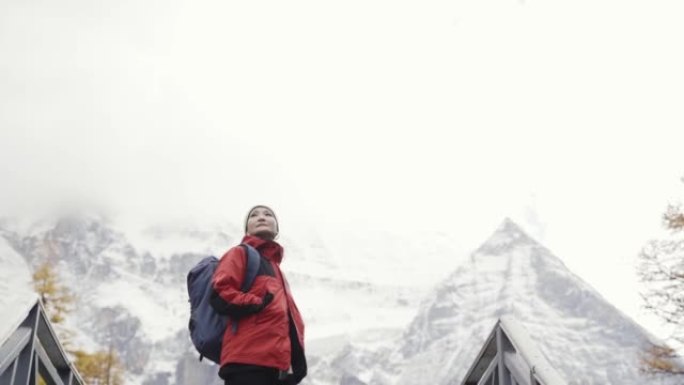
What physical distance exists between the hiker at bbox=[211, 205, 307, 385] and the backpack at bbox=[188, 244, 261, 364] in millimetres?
37

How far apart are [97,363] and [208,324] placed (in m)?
17.1

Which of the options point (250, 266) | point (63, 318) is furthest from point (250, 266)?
point (63, 318)

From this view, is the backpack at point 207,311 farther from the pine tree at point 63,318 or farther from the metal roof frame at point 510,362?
the pine tree at point 63,318

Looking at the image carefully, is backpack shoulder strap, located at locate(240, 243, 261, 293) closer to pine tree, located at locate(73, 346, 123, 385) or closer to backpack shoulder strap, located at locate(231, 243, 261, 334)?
backpack shoulder strap, located at locate(231, 243, 261, 334)

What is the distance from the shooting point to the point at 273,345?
3834mm

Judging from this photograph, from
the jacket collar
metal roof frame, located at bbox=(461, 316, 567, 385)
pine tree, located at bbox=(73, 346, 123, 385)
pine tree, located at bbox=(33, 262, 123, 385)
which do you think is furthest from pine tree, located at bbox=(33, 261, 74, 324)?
metal roof frame, located at bbox=(461, 316, 567, 385)

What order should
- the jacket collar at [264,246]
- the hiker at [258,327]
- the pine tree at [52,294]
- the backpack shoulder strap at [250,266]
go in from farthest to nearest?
the pine tree at [52,294] < the jacket collar at [264,246] < the backpack shoulder strap at [250,266] < the hiker at [258,327]

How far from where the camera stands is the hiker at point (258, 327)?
12.4 feet

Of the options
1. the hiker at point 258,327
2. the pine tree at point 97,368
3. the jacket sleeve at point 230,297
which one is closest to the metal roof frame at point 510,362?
the hiker at point 258,327

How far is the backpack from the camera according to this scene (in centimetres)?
391

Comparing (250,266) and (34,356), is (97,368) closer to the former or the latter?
(34,356)

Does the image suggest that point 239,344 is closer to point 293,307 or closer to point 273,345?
point 273,345

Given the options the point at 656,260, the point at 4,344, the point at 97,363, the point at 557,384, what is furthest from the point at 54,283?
the point at 557,384

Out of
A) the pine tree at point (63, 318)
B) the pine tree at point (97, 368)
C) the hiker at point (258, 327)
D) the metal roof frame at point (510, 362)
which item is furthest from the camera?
the pine tree at point (97, 368)
